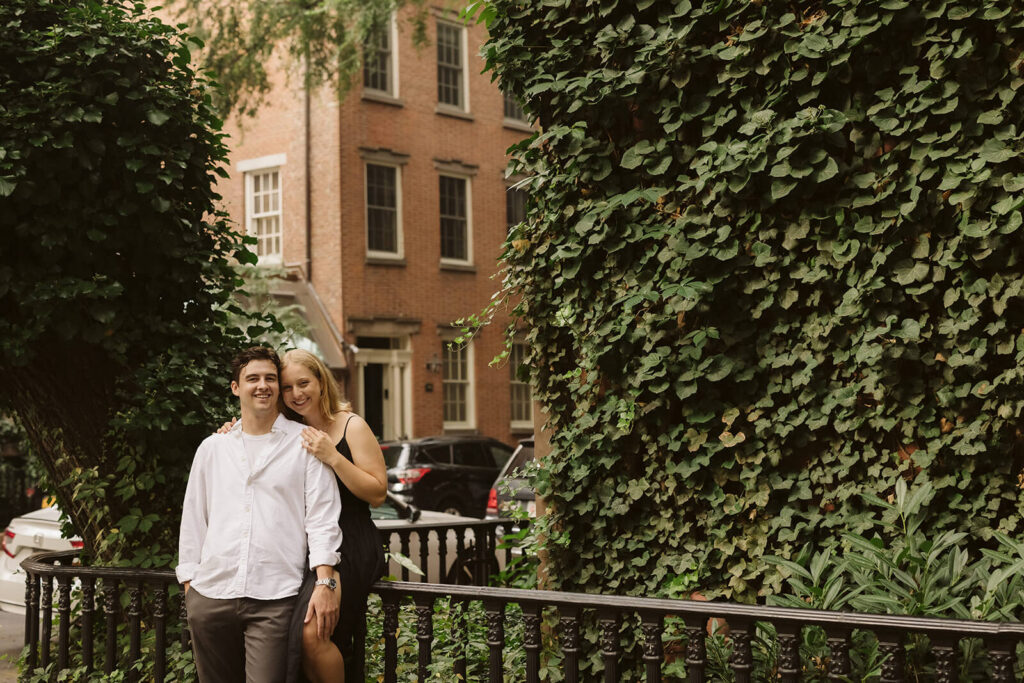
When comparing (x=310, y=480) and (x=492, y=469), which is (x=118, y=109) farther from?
(x=492, y=469)

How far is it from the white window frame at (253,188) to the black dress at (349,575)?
21029 millimetres

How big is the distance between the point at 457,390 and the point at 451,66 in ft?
26.1

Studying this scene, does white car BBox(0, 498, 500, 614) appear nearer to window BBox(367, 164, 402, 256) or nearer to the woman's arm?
the woman's arm

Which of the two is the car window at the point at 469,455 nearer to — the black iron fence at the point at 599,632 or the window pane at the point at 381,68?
the window pane at the point at 381,68

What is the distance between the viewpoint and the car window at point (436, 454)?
1814cm

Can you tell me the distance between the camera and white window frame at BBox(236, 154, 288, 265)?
25.8 metres

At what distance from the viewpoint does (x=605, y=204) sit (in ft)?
16.7

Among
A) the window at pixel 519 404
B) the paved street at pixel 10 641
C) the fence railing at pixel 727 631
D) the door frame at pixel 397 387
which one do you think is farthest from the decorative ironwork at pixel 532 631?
the window at pixel 519 404

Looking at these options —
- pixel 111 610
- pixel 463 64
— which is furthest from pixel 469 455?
pixel 111 610

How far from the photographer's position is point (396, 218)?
85.6ft

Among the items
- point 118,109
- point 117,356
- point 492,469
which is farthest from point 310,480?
point 492,469

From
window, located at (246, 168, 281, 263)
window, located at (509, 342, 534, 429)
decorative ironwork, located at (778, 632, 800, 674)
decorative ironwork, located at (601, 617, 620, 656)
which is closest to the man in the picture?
decorative ironwork, located at (601, 617, 620, 656)

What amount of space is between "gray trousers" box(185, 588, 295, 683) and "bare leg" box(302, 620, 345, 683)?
3.4 inches

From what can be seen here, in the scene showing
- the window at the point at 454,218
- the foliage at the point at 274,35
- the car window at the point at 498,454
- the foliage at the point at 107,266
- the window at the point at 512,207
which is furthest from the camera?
the window at the point at 512,207
